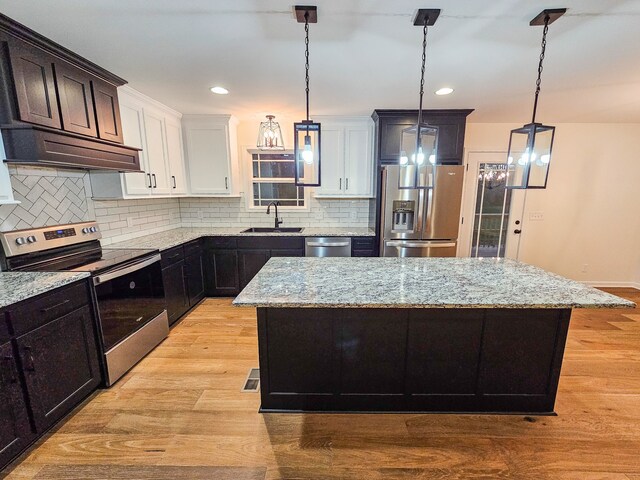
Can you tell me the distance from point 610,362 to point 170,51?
421 cm

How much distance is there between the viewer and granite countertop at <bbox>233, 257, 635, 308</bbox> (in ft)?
4.67

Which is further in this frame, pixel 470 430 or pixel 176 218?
pixel 176 218

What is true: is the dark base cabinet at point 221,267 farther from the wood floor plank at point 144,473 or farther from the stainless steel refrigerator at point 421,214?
the wood floor plank at point 144,473

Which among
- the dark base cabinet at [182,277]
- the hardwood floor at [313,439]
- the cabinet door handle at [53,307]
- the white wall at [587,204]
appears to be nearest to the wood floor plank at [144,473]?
the hardwood floor at [313,439]

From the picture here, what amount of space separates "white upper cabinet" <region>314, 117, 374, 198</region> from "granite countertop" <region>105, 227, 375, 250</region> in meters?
0.51

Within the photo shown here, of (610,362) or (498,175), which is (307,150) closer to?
(610,362)

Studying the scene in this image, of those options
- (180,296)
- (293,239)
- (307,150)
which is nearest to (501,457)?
(307,150)

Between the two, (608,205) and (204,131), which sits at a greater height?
(204,131)

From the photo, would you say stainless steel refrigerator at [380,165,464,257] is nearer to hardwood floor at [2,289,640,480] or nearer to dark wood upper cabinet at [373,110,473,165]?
dark wood upper cabinet at [373,110,473,165]

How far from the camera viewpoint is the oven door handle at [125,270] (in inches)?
77.2

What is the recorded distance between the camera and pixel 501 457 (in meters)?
1.56

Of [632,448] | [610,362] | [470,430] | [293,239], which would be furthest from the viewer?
[293,239]

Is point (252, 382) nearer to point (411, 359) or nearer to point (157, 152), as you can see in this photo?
point (411, 359)

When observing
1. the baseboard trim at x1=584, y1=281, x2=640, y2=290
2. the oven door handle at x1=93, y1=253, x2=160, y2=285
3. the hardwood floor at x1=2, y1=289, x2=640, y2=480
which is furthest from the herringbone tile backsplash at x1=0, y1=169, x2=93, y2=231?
the baseboard trim at x1=584, y1=281, x2=640, y2=290
